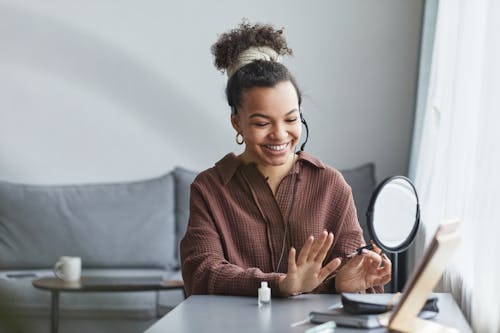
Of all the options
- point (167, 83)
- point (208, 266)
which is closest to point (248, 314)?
point (208, 266)

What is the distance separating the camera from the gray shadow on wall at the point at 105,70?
13.5ft

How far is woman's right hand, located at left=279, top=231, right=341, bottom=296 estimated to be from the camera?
1.40 metres

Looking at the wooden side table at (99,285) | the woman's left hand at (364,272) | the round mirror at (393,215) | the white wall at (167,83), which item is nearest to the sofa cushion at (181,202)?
the white wall at (167,83)

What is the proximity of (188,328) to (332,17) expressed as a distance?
9.65 ft

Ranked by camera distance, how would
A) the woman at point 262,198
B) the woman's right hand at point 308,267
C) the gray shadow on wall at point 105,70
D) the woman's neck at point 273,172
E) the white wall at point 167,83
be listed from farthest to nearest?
the gray shadow on wall at point 105,70 → the white wall at point 167,83 → the woman's neck at point 273,172 → the woman at point 262,198 → the woman's right hand at point 308,267

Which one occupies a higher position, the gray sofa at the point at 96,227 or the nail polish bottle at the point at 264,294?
the nail polish bottle at the point at 264,294

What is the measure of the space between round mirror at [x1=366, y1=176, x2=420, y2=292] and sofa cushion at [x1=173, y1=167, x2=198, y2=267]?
2483 mm

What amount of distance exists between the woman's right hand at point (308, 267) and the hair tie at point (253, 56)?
539 millimetres

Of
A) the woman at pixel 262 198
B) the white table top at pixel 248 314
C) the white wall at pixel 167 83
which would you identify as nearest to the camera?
the white table top at pixel 248 314

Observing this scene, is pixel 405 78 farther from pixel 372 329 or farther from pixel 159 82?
pixel 372 329

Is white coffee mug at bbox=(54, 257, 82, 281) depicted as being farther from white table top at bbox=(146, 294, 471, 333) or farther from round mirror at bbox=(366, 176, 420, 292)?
round mirror at bbox=(366, 176, 420, 292)

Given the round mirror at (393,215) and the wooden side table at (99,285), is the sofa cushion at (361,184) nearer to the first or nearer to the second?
the wooden side table at (99,285)

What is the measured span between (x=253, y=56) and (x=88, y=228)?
2208 mm

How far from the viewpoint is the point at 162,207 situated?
151 inches
